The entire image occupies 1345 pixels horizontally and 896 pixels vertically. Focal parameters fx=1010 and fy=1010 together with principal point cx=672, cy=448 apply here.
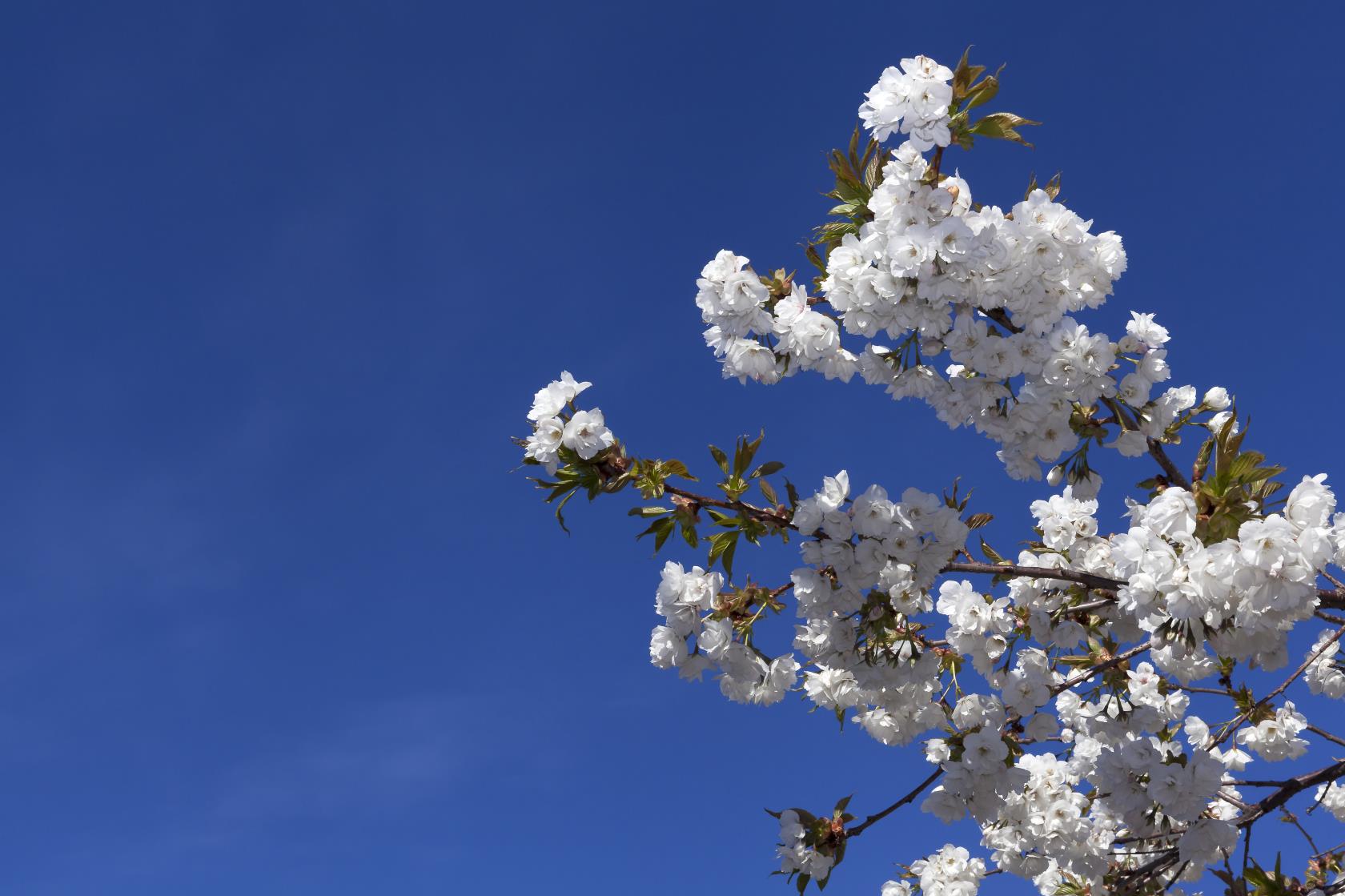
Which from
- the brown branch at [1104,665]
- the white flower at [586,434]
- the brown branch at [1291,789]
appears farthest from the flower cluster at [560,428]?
the brown branch at [1291,789]

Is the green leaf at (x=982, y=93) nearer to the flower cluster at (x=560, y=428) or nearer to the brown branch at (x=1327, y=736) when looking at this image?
the flower cluster at (x=560, y=428)

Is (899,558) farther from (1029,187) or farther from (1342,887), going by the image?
(1342,887)

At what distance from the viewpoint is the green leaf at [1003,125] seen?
4.02 metres

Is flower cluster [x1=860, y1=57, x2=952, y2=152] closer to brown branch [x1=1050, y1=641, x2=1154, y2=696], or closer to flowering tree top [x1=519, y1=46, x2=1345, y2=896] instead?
flowering tree top [x1=519, y1=46, x2=1345, y2=896]

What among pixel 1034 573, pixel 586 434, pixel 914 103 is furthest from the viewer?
pixel 1034 573

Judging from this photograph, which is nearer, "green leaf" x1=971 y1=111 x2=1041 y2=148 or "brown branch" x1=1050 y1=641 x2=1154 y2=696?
"green leaf" x1=971 y1=111 x2=1041 y2=148

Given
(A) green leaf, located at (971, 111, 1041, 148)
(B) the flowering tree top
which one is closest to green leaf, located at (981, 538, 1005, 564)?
(B) the flowering tree top

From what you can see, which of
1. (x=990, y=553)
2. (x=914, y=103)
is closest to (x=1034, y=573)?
(x=990, y=553)

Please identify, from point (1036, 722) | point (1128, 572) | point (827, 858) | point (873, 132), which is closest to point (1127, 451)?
point (1128, 572)

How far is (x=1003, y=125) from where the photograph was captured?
13.2 ft

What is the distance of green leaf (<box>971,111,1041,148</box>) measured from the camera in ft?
13.2

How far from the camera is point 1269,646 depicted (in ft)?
12.0

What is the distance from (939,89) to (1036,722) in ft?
10.3

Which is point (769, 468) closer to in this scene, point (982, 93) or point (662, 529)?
point (662, 529)
